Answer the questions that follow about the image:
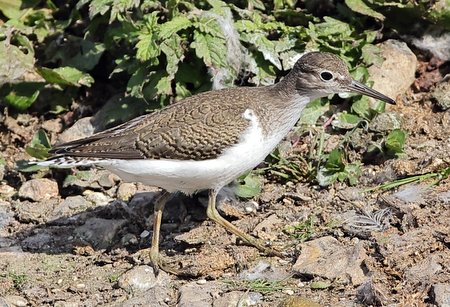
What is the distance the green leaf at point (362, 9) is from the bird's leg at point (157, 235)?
315cm

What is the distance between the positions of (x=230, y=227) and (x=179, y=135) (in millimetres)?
998

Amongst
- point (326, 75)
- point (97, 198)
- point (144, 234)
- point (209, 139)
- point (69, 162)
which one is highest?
point (326, 75)

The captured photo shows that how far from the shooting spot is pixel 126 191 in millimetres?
9539

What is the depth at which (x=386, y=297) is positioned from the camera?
23.4 feet

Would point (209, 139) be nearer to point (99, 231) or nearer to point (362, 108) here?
point (99, 231)

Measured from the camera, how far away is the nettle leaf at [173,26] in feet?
30.6

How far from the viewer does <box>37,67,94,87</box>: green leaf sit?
408 inches

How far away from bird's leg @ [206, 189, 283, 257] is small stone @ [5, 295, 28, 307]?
73.4 inches

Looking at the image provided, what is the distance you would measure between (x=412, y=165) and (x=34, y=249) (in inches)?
150

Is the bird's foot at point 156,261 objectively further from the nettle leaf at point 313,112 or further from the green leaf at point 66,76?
the green leaf at point 66,76

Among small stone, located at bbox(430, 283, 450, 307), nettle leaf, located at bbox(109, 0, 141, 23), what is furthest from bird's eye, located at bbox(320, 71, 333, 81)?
nettle leaf, located at bbox(109, 0, 141, 23)

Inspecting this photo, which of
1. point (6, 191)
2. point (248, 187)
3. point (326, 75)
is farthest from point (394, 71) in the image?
Result: point (6, 191)

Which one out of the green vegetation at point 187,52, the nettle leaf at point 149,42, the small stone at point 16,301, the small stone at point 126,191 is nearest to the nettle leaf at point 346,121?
the green vegetation at point 187,52

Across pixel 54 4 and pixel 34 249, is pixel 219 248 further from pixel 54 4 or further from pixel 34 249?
pixel 54 4
